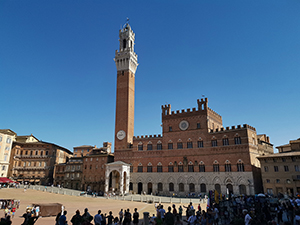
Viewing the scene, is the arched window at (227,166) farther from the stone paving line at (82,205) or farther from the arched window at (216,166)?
the stone paving line at (82,205)

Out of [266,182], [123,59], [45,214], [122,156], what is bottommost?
[45,214]

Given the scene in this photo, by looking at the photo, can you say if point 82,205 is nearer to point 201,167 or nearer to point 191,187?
point 191,187

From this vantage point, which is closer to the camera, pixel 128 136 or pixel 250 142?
pixel 250 142

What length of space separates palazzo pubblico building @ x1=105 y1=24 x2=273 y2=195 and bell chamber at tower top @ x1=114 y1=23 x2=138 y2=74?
0.73m

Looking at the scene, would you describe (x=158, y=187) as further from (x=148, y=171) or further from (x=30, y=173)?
(x=30, y=173)

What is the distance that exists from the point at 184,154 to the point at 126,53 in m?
32.6

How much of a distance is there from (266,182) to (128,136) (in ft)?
107

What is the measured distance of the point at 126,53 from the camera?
204 ft

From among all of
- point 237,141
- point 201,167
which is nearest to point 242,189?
point 201,167

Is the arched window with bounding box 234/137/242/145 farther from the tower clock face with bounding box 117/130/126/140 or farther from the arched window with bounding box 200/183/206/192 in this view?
the tower clock face with bounding box 117/130/126/140

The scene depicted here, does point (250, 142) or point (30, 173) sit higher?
point (250, 142)

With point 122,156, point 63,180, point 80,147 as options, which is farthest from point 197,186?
point 80,147

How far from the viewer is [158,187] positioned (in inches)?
1984

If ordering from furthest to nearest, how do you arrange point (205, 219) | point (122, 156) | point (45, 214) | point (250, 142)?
point (122, 156)
point (250, 142)
point (45, 214)
point (205, 219)
